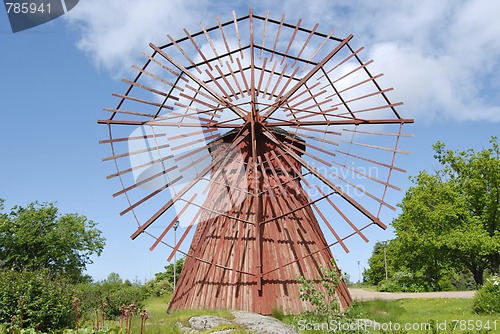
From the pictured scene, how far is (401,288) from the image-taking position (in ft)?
101

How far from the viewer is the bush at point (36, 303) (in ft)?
38.8

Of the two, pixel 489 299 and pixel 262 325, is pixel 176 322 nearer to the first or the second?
pixel 262 325

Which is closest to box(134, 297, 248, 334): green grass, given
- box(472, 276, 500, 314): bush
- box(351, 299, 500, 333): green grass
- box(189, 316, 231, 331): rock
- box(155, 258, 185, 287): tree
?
box(189, 316, 231, 331): rock

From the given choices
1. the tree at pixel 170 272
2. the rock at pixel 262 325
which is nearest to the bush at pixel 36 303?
the rock at pixel 262 325

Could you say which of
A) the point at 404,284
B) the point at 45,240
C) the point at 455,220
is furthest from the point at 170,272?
the point at 455,220

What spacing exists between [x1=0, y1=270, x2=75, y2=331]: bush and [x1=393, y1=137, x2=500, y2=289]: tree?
825 inches

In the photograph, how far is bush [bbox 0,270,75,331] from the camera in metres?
11.8

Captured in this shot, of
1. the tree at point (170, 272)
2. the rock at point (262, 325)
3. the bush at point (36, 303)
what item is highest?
the tree at point (170, 272)

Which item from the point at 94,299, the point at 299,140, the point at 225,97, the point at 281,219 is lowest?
the point at 94,299

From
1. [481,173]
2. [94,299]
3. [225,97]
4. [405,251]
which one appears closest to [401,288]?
[405,251]

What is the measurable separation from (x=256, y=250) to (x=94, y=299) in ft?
40.9

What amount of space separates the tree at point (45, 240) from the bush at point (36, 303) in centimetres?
2126

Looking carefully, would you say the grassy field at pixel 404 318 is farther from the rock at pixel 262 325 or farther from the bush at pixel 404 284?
the bush at pixel 404 284

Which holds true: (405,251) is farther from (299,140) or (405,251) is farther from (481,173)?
(299,140)
